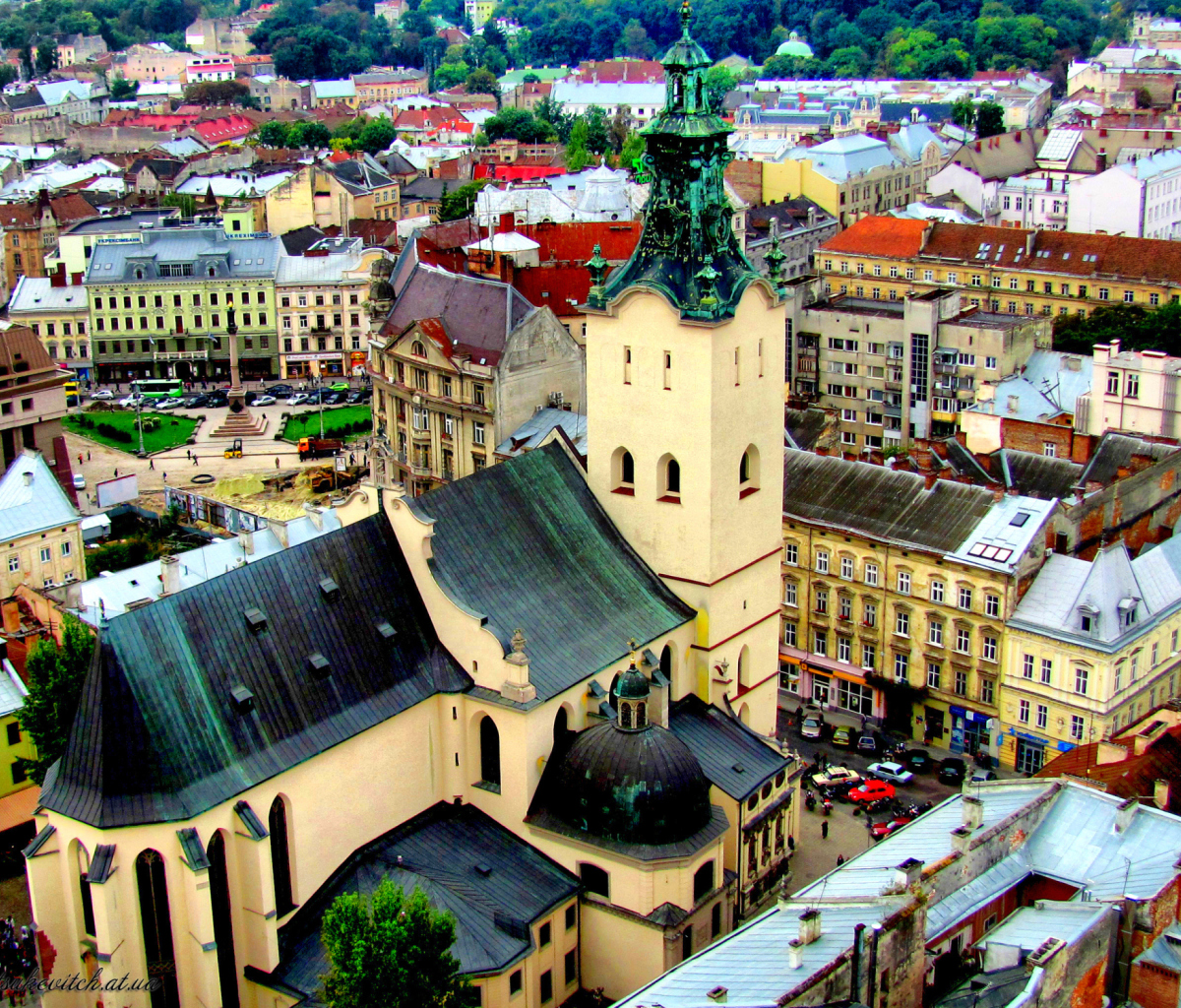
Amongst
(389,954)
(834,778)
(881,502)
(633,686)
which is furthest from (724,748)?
(881,502)

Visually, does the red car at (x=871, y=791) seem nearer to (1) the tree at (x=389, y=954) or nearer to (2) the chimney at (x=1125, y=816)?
(2) the chimney at (x=1125, y=816)

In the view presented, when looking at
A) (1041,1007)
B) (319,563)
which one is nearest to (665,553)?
(319,563)

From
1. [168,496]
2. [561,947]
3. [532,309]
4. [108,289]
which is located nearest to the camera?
[561,947]

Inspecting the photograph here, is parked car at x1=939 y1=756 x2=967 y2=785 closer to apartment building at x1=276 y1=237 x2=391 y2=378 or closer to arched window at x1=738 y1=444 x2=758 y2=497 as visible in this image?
arched window at x1=738 y1=444 x2=758 y2=497

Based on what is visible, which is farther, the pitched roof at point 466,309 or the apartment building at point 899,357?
the apartment building at point 899,357

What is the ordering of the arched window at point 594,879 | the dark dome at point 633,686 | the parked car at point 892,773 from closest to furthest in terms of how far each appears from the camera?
the dark dome at point 633,686
the arched window at point 594,879
the parked car at point 892,773

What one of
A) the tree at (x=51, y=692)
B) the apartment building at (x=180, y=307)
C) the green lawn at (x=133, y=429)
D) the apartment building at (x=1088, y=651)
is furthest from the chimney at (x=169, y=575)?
the apartment building at (x=180, y=307)

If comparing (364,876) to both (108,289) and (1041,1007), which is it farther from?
(108,289)
